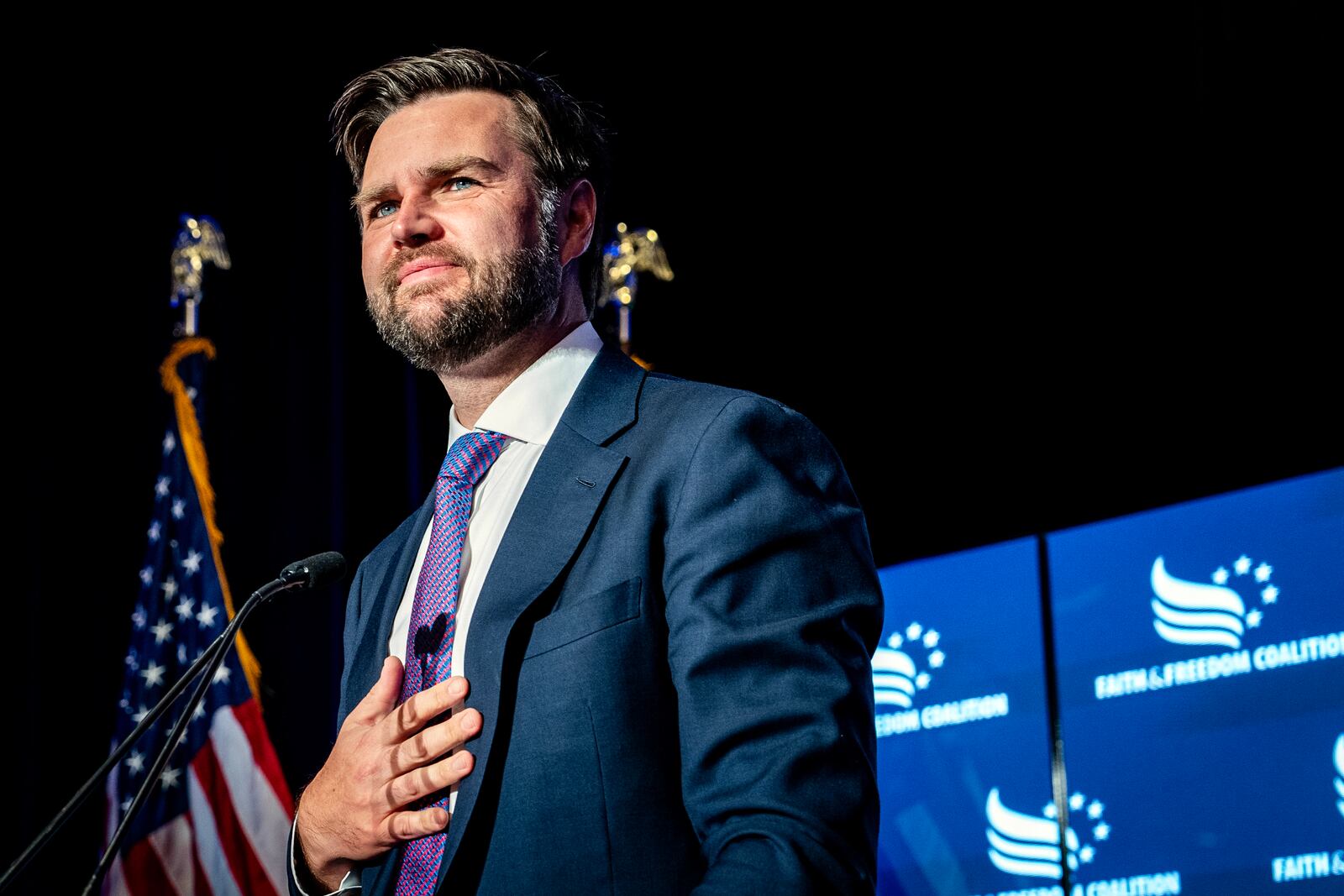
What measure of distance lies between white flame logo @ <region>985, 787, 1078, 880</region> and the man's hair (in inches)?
99.5

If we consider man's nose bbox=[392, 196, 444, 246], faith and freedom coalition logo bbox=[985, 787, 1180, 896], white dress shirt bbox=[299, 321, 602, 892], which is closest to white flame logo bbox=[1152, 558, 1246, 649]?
faith and freedom coalition logo bbox=[985, 787, 1180, 896]

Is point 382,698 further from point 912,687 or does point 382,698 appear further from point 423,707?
point 912,687

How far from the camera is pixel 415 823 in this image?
134cm

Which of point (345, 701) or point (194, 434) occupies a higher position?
point (194, 434)

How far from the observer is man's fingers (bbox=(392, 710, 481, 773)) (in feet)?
4.31

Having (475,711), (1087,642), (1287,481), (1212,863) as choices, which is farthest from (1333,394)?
(475,711)

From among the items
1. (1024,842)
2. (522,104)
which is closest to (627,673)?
(522,104)

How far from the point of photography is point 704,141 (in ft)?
17.4

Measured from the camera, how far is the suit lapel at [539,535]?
1337mm

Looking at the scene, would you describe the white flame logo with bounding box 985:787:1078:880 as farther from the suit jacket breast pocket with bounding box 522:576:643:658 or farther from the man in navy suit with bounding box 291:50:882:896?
the suit jacket breast pocket with bounding box 522:576:643:658

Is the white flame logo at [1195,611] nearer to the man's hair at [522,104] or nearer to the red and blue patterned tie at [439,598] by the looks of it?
the man's hair at [522,104]

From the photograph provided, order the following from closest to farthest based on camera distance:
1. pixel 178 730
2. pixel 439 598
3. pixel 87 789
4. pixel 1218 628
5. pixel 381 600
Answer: pixel 87 789, pixel 178 730, pixel 439 598, pixel 381 600, pixel 1218 628

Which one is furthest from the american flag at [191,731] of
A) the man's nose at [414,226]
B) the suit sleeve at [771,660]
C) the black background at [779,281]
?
the suit sleeve at [771,660]

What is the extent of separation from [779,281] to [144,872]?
3.03m
